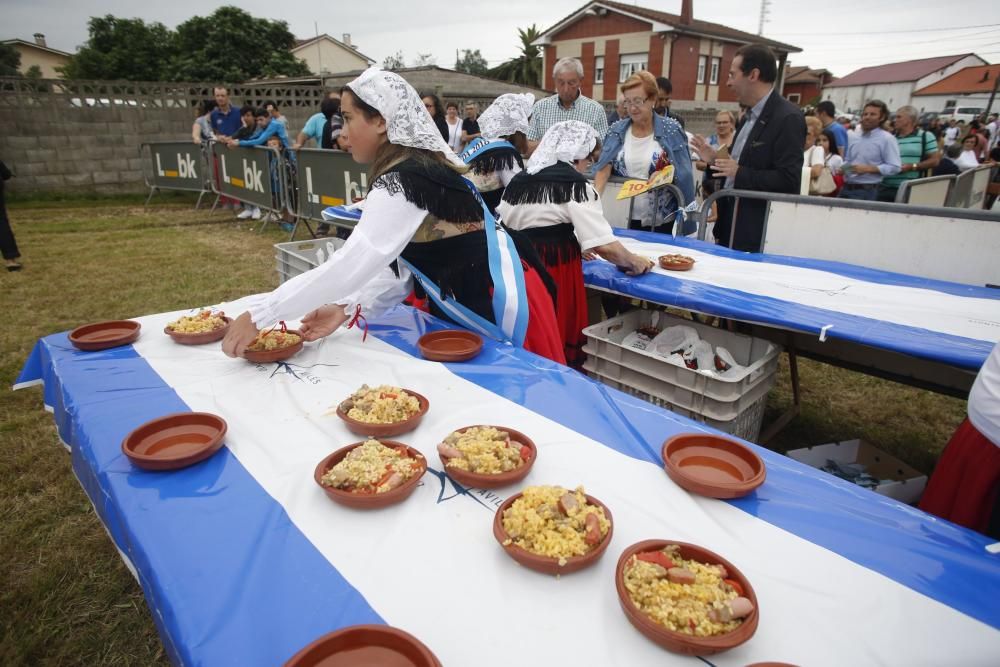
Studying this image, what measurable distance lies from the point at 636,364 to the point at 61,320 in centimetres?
511

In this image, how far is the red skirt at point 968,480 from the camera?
1.58 meters

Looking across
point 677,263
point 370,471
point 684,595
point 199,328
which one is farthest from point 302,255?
point 684,595

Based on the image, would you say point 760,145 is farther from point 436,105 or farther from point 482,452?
point 436,105

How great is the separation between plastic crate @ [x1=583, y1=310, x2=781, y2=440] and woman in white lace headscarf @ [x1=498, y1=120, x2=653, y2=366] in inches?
13.7

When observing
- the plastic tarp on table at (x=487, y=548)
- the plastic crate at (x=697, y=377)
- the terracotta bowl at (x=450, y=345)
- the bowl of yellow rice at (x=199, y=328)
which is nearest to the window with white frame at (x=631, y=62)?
the plastic crate at (x=697, y=377)

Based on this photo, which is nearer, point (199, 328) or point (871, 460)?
point (199, 328)

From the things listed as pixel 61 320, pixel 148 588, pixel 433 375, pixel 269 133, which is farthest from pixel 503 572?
pixel 269 133

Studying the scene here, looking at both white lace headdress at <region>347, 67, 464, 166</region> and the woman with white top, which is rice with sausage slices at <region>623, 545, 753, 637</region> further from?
the woman with white top

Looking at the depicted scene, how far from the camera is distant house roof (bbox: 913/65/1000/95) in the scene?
47438 mm

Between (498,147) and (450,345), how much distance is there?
1947mm

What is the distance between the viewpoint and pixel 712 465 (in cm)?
139

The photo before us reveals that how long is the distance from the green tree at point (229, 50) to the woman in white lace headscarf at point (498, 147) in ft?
109

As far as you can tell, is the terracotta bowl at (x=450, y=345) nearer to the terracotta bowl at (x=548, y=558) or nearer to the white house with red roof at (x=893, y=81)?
the terracotta bowl at (x=548, y=558)

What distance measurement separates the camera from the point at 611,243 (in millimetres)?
2852
